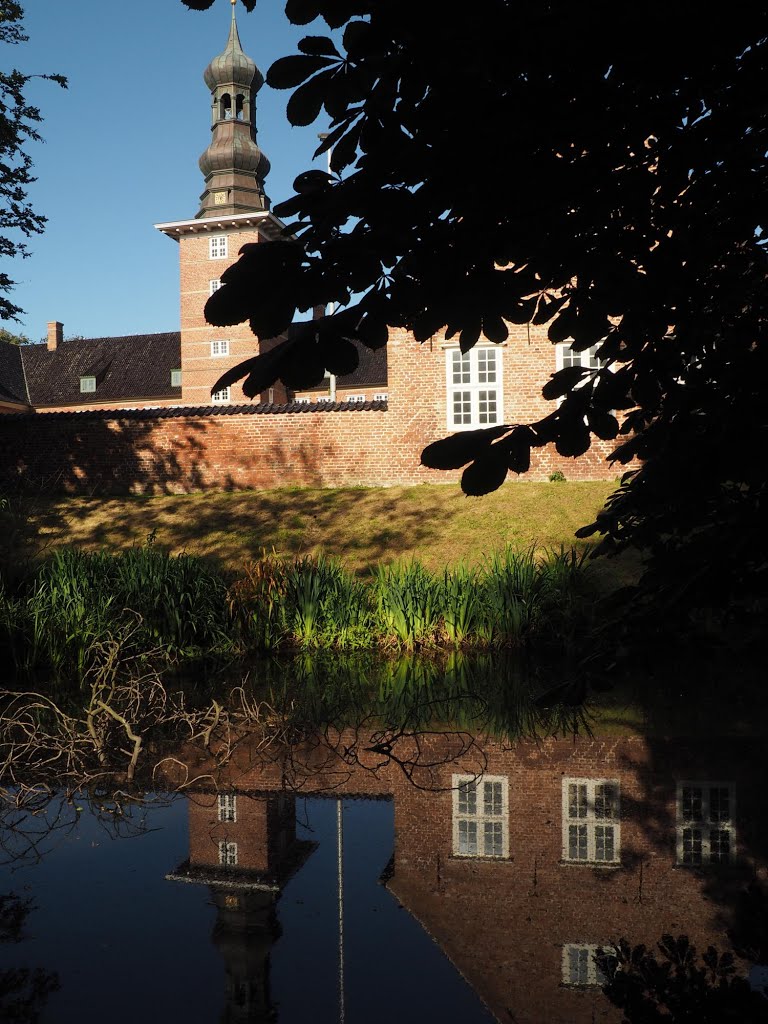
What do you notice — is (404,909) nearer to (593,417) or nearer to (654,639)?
(654,639)

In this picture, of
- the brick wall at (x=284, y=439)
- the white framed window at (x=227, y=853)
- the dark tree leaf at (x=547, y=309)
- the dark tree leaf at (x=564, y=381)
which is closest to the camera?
the dark tree leaf at (x=564, y=381)

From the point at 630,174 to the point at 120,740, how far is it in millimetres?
4980

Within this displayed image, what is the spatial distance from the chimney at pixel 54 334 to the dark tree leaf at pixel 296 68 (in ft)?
152

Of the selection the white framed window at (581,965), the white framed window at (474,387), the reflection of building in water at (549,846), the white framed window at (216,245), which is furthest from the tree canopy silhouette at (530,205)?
the white framed window at (216,245)

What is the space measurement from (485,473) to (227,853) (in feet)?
9.62

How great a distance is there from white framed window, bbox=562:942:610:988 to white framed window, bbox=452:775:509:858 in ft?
2.90

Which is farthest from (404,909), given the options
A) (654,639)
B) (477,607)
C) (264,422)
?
(264,422)

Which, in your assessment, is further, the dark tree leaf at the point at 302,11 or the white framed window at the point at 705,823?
the white framed window at the point at 705,823

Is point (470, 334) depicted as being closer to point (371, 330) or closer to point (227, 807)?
point (371, 330)

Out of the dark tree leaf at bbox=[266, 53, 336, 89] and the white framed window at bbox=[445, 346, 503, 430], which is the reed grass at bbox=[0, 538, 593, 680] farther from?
the white framed window at bbox=[445, 346, 503, 430]

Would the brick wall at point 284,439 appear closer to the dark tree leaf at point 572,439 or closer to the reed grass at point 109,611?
the reed grass at point 109,611

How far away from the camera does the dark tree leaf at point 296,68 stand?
61.1 inches

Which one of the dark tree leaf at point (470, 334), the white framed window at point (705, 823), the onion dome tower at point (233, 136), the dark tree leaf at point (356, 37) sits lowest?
the white framed window at point (705, 823)

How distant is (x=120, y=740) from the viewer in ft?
18.7
